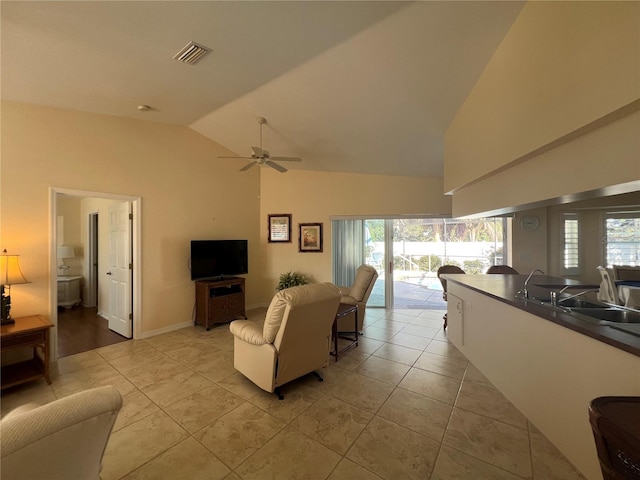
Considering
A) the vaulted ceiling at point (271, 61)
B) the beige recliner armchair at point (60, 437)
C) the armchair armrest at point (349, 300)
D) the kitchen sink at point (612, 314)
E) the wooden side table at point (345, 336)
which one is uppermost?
the vaulted ceiling at point (271, 61)

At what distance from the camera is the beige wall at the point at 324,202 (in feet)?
16.9

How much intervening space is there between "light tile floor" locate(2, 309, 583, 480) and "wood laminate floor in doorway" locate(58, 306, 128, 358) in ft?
1.25

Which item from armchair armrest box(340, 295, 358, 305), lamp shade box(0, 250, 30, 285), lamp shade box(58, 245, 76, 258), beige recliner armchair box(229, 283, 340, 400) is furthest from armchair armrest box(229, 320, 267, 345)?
lamp shade box(58, 245, 76, 258)

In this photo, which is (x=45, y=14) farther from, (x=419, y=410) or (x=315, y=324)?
(x=419, y=410)

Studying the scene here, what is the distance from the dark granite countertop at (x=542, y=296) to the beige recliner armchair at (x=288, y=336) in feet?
5.27

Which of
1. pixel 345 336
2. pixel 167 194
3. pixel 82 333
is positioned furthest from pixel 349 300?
pixel 82 333

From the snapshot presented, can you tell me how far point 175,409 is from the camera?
7.56 ft

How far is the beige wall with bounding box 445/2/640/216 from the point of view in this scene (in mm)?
1253

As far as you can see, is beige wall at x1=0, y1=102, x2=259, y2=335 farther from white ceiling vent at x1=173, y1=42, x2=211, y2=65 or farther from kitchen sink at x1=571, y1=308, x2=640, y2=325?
kitchen sink at x1=571, y1=308, x2=640, y2=325

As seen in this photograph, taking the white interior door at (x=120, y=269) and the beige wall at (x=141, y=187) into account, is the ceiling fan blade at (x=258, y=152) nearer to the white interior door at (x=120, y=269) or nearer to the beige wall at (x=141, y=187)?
the beige wall at (x=141, y=187)

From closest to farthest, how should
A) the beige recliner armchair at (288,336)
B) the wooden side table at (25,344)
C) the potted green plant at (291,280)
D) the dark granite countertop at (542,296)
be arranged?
the dark granite countertop at (542,296)
the beige recliner armchair at (288,336)
the wooden side table at (25,344)
the potted green plant at (291,280)

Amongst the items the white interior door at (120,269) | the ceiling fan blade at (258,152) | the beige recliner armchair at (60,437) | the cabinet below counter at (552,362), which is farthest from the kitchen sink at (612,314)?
the white interior door at (120,269)

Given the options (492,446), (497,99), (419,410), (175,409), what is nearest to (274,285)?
(175,409)

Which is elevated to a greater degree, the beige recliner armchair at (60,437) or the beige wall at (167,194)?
the beige wall at (167,194)
